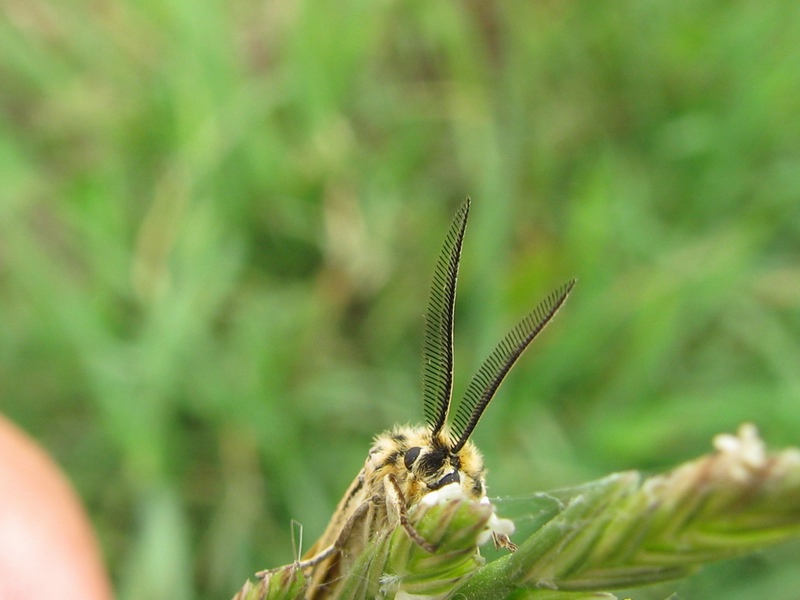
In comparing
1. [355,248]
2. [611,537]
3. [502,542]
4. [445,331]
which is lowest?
[611,537]

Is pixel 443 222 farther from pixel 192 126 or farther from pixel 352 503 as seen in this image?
pixel 352 503

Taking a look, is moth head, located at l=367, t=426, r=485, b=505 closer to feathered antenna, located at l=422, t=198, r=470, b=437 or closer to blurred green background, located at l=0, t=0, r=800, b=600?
feathered antenna, located at l=422, t=198, r=470, b=437

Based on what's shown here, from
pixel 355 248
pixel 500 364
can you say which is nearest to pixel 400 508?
pixel 500 364

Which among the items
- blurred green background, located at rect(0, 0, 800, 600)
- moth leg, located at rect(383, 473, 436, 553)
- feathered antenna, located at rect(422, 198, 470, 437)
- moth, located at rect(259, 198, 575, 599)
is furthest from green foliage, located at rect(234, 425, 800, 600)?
blurred green background, located at rect(0, 0, 800, 600)

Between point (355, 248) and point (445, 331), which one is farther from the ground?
point (355, 248)

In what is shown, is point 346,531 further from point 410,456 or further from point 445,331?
point 445,331

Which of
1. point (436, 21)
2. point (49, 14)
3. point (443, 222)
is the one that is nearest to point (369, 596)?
point (443, 222)

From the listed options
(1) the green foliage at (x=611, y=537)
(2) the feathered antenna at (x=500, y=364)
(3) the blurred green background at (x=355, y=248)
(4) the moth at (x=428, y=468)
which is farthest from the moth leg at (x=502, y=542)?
(3) the blurred green background at (x=355, y=248)
